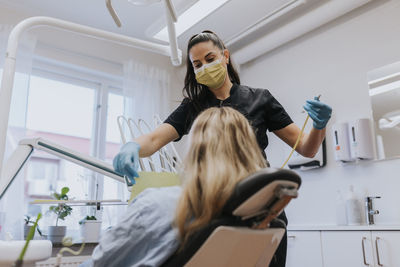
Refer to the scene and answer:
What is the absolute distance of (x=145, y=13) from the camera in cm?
313

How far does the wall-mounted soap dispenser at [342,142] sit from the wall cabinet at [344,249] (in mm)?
557

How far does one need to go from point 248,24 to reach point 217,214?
271 centimetres

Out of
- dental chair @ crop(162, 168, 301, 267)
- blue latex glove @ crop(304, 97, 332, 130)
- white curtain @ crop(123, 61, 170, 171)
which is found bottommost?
dental chair @ crop(162, 168, 301, 267)

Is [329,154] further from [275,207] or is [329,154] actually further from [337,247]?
[275,207]

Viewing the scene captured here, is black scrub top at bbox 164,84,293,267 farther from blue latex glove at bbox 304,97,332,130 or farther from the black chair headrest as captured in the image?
the black chair headrest

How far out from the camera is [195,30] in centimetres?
333

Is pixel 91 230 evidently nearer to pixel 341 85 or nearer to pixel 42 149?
pixel 42 149

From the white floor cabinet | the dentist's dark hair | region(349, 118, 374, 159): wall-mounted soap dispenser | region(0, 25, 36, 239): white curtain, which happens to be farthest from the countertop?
region(0, 25, 36, 239): white curtain

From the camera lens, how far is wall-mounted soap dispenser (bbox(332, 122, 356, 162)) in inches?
100

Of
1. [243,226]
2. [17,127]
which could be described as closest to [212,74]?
[243,226]

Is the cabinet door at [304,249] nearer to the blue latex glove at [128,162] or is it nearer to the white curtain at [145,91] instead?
the blue latex glove at [128,162]

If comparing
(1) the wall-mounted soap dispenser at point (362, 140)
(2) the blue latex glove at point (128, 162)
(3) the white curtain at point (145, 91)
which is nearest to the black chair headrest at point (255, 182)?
(2) the blue latex glove at point (128, 162)

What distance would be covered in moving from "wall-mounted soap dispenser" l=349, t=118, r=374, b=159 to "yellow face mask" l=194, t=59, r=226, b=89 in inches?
53.2

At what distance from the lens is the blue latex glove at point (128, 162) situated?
1.16 m
